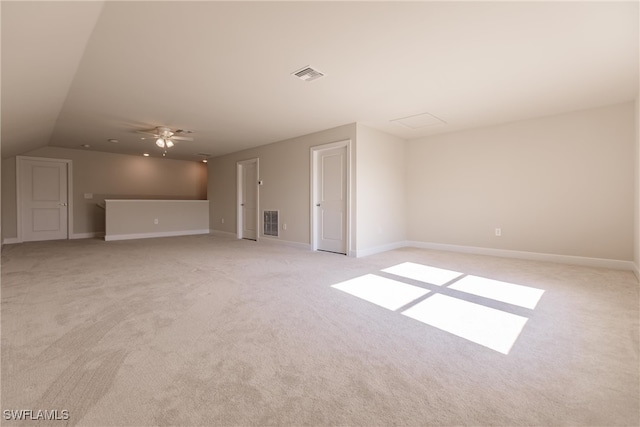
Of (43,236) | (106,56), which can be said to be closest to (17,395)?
(106,56)

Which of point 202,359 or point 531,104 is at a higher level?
point 531,104

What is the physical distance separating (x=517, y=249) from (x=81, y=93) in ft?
22.2

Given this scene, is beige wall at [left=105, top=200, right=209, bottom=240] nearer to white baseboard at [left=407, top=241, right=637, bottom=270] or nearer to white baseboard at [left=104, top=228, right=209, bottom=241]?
Result: white baseboard at [left=104, top=228, right=209, bottom=241]

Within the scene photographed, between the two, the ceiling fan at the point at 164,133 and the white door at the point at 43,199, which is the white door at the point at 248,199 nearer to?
the ceiling fan at the point at 164,133

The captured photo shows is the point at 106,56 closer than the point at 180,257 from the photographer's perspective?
Yes

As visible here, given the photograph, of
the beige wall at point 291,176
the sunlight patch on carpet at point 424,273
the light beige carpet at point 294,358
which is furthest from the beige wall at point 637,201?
the beige wall at point 291,176

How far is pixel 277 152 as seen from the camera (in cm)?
635

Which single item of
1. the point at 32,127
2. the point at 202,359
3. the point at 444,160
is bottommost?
the point at 202,359

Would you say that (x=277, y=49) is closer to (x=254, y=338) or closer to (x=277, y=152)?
(x=254, y=338)

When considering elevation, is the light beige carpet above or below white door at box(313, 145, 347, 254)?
below

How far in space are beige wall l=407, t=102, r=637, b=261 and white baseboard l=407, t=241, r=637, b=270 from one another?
8 cm

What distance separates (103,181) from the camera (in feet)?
25.1

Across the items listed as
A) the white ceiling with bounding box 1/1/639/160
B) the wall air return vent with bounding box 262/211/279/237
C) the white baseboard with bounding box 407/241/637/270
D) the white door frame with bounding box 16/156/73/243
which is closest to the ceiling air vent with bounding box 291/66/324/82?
the white ceiling with bounding box 1/1/639/160

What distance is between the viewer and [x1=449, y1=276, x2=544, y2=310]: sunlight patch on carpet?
2.65 metres
